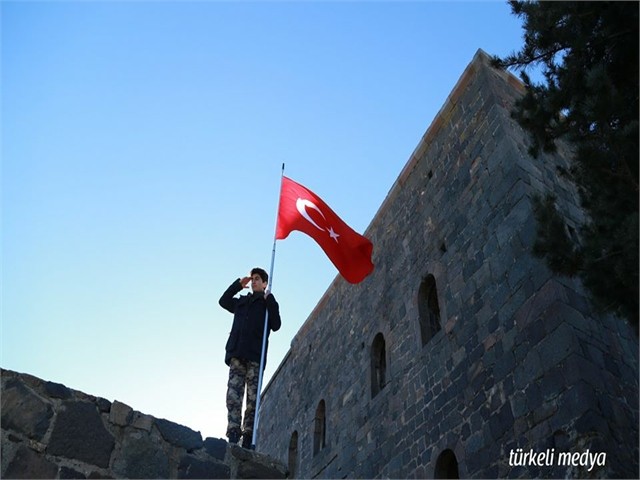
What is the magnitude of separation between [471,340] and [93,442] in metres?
4.82

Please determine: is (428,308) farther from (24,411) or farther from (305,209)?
(24,411)

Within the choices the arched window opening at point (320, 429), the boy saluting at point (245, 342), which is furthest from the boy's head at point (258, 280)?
the arched window opening at point (320, 429)

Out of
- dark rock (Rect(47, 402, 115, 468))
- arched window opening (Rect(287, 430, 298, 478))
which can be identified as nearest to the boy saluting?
dark rock (Rect(47, 402, 115, 468))

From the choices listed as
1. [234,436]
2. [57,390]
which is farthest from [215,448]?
[234,436]

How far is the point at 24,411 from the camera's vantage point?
3.32 metres

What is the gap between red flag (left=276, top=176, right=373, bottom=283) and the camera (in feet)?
28.9

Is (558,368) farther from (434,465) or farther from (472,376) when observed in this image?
(434,465)

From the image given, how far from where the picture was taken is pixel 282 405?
14.2m

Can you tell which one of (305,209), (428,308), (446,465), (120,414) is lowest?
(120,414)

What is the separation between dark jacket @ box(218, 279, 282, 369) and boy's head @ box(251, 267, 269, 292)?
5.5 inches

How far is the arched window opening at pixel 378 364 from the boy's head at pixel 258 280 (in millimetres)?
3606

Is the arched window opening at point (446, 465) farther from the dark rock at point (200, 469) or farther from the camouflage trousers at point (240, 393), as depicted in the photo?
the dark rock at point (200, 469)

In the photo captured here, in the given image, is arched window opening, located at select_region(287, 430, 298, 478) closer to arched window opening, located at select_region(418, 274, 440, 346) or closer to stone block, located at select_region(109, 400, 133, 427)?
arched window opening, located at select_region(418, 274, 440, 346)

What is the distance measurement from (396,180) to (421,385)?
411cm
